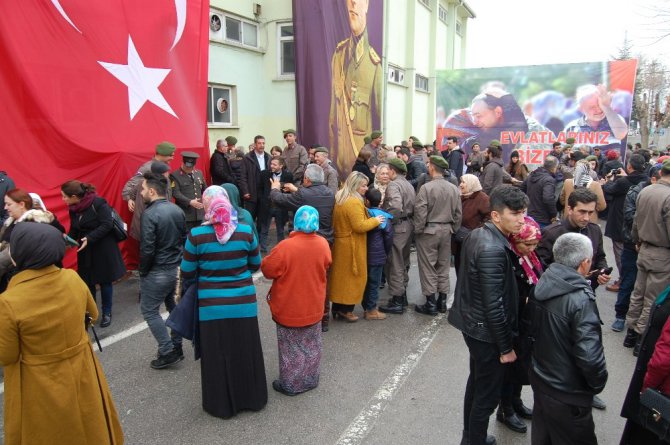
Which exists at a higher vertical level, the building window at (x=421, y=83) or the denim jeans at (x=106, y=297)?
the building window at (x=421, y=83)

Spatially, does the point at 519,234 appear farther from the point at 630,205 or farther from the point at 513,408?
the point at 630,205

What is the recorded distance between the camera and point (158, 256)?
447 centimetres

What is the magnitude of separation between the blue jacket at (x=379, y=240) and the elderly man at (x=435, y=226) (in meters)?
0.47

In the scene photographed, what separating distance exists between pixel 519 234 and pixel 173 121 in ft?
19.7

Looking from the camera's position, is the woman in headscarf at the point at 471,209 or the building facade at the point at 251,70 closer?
the woman in headscarf at the point at 471,209

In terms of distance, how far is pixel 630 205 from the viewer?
5.87 m

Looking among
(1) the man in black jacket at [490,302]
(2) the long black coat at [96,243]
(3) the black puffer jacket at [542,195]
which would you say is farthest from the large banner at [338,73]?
(1) the man in black jacket at [490,302]

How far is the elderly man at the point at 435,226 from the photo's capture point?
19.6ft

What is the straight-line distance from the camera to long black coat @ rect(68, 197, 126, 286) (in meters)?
5.34

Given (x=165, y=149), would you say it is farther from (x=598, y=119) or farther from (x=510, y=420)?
Result: (x=598, y=119)

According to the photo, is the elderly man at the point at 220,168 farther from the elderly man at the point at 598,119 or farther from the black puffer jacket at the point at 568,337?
the elderly man at the point at 598,119

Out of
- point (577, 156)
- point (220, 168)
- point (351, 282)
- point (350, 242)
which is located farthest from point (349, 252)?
point (577, 156)

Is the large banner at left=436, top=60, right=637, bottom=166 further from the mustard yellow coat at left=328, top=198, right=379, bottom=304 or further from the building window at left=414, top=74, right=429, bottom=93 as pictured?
the mustard yellow coat at left=328, top=198, right=379, bottom=304

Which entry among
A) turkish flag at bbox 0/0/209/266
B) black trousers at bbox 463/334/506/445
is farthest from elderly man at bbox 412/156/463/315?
turkish flag at bbox 0/0/209/266
